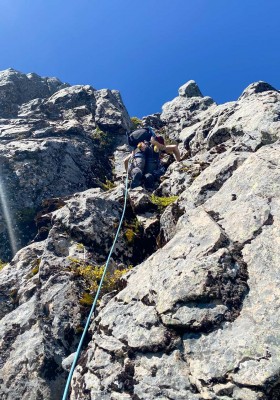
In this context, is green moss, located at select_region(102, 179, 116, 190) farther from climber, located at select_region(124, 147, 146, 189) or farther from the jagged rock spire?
the jagged rock spire

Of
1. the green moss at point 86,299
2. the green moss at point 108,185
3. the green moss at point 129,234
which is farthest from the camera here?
the green moss at point 108,185

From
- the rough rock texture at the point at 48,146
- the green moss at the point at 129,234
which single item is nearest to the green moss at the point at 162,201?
the green moss at the point at 129,234

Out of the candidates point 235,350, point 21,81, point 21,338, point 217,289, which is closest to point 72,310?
point 21,338

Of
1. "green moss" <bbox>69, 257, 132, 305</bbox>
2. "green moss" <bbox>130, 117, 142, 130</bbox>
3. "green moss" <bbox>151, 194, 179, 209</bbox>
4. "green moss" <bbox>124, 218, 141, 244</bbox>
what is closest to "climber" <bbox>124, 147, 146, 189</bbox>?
"green moss" <bbox>151, 194, 179, 209</bbox>

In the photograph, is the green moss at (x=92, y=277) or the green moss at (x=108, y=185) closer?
the green moss at (x=92, y=277)

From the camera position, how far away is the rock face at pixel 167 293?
5.49 metres

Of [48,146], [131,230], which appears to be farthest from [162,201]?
[48,146]

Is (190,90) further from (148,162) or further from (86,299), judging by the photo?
(86,299)

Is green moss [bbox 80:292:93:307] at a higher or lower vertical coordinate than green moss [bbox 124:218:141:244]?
lower

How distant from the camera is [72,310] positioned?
8609 mm

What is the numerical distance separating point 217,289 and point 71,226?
6212mm

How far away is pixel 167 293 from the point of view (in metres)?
6.72

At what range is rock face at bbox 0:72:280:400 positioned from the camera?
216 inches

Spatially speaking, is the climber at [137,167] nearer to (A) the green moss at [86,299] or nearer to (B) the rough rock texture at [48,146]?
(B) the rough rock texture at [48,146]
